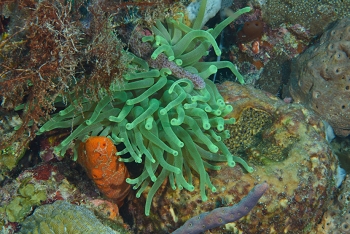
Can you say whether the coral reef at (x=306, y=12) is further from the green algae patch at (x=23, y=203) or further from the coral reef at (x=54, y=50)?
the green algae patch at (x=23, y=203)

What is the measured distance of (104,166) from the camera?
2.88m

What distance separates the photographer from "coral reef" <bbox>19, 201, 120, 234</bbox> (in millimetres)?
2596

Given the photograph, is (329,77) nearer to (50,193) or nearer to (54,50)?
(54,50)

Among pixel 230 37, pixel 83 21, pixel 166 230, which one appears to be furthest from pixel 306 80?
pixel 83 21

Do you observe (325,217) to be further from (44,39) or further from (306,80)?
(44,39)

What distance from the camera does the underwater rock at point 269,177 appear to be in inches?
117

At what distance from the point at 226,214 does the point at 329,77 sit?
98.8 inches

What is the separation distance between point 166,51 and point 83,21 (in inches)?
31.4

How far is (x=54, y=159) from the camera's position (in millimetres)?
3383

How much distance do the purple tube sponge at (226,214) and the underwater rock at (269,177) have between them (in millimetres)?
282

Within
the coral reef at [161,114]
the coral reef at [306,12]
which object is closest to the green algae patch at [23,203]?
the coral reef at [161,114]

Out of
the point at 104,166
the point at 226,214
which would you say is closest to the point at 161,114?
the point at 104,166

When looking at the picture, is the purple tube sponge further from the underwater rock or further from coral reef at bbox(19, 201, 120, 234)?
coral reef at bbox(19, 201, 120, 234)

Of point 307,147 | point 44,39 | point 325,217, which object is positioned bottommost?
point 325,217
